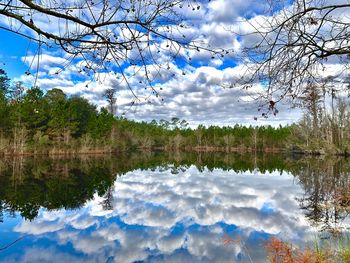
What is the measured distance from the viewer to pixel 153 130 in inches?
4537

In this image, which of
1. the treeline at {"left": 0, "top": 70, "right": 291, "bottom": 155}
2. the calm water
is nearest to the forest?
the treeline at {"left": 0, "top": 70, "right": 291, "bottom": 155}

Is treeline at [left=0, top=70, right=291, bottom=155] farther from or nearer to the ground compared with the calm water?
farther from the ground

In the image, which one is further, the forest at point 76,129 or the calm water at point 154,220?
the forest at point 76,129

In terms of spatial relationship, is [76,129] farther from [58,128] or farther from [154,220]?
[154,220]

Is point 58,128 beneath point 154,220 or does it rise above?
above

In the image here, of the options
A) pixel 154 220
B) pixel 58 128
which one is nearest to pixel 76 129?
pixel 58 128

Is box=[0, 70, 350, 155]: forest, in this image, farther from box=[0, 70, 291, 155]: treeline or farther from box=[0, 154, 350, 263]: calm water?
box=[0, 154, 350, 263]: calm water

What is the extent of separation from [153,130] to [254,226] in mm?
103841

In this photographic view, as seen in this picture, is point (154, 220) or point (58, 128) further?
point (58, 128)

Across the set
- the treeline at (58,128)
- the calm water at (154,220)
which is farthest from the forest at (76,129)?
the calm water at (154,220)

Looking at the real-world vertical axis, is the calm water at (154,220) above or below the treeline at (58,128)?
below

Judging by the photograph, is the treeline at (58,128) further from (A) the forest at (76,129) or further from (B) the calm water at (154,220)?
(B) the calm water at (154,220)

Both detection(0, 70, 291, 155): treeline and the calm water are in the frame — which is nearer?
the calm water

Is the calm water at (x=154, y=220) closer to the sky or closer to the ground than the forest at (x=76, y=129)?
closer to the ground
